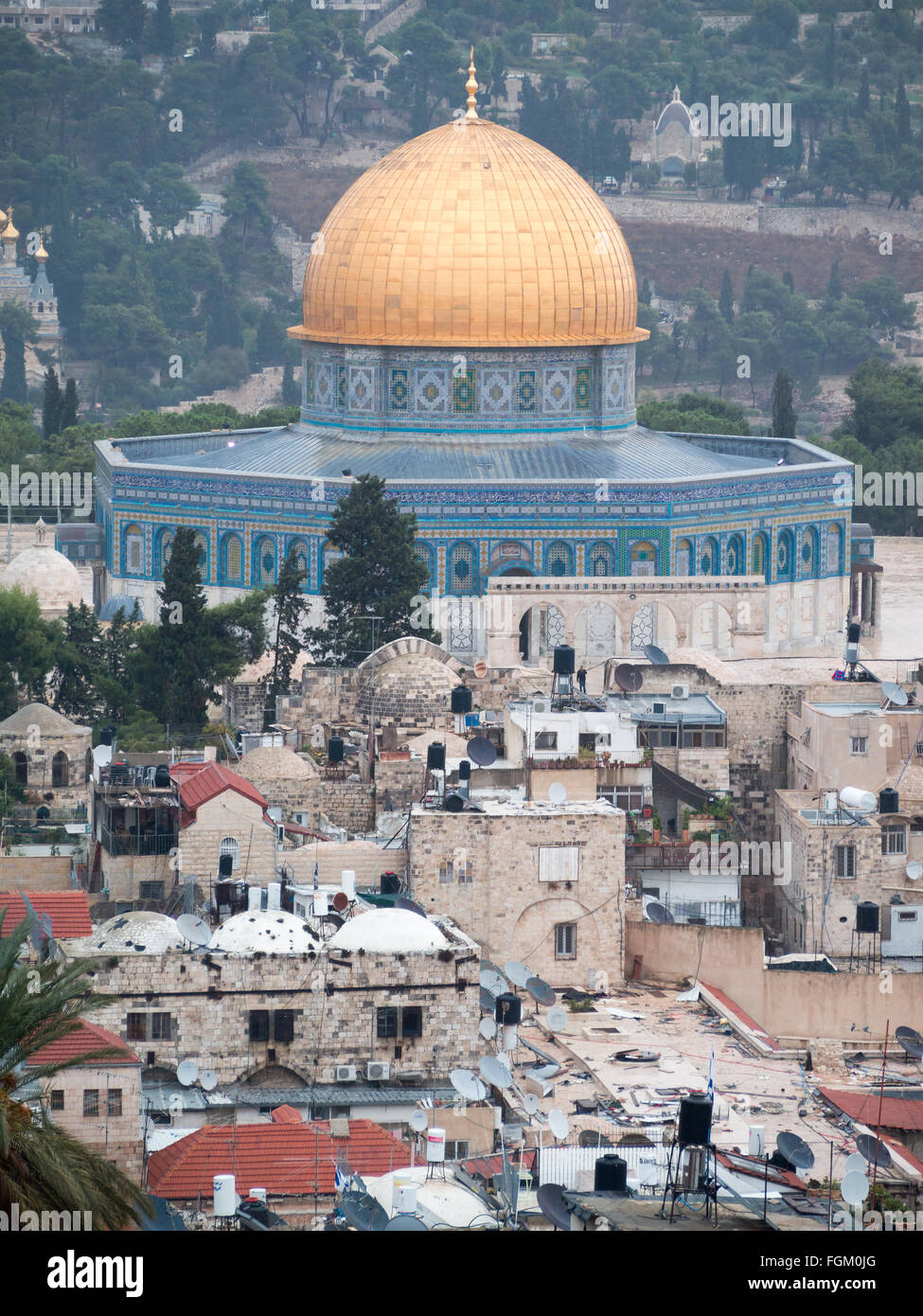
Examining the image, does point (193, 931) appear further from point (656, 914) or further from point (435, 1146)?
point (656, 914)

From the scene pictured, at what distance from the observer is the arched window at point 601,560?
174ft

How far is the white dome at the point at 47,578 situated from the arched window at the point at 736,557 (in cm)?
923

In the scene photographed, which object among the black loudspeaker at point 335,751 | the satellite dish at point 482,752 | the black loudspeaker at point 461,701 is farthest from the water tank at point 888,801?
the black loudspeaker at point 335,751

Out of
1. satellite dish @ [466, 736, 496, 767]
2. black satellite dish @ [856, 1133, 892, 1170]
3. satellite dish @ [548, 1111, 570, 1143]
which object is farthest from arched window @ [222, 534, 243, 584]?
black satellite dish @ [856, 1133, 892, 1170]

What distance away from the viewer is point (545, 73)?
405 feet

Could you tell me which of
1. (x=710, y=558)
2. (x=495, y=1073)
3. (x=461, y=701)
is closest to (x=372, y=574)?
(x=710, y=558)

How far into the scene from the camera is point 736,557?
179 feet

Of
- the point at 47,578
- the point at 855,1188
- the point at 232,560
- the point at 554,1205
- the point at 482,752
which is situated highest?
the point at 554,1205

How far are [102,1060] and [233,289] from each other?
294 ft

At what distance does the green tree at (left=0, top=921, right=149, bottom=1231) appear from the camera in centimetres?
1964

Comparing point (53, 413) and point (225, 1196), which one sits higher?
point (225, 1196)

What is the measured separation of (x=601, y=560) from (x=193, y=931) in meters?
25.4

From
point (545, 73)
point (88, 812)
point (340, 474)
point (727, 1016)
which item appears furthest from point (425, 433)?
point (545, 73)

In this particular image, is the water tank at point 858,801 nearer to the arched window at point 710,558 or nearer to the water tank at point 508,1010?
the water tank at point 508,1010
